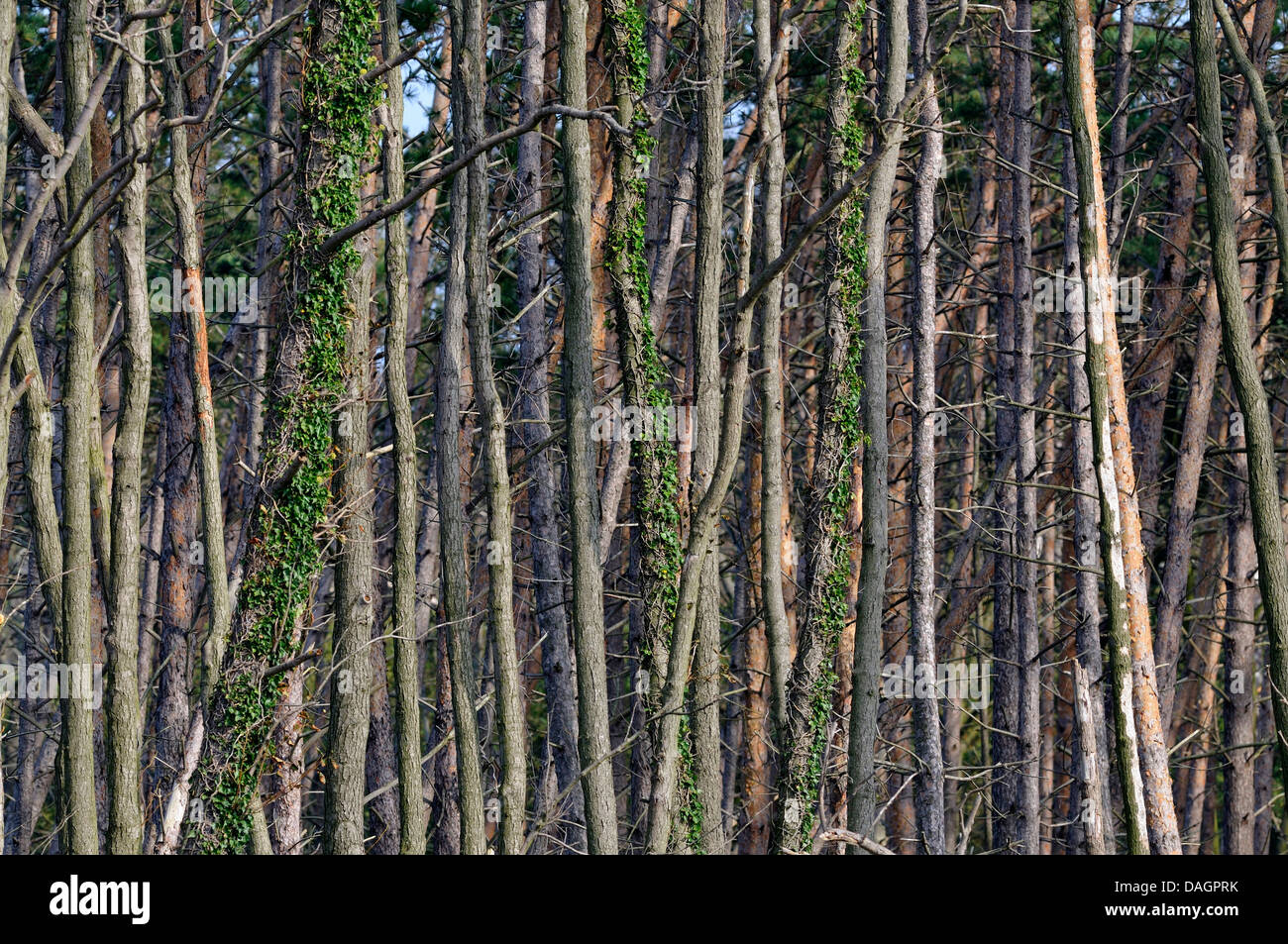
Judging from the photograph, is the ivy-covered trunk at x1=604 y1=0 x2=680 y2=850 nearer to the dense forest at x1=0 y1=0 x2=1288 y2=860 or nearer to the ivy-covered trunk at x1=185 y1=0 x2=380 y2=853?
the dense forest at x1=0 y1=0 x2=1288 y2=860

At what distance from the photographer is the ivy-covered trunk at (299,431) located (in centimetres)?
909

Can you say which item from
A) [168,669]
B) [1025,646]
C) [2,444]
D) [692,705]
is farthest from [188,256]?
[1025,646]

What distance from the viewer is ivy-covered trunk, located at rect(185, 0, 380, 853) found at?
9086mm

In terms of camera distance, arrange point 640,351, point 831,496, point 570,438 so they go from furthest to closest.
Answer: point 831,496 → point 640,351 → point 570,438

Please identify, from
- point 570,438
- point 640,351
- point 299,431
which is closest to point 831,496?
point 640,351

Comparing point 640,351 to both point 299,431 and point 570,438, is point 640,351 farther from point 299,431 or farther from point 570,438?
point 299,431

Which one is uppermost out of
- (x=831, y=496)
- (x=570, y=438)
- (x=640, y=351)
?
(x=640, y=351)

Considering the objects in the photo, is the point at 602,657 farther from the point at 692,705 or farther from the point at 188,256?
the point at 188,256

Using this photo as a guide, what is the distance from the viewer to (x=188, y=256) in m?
10.3

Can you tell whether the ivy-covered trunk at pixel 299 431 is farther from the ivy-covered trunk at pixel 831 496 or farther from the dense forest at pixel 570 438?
the ivy-covered trunk at pixel 831 496

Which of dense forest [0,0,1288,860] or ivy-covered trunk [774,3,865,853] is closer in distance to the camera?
dense forest [0,0,1288,860]

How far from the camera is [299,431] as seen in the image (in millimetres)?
9266

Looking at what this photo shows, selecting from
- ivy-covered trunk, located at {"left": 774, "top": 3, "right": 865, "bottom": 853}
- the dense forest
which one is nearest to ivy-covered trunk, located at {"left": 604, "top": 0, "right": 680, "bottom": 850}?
the dense forest
